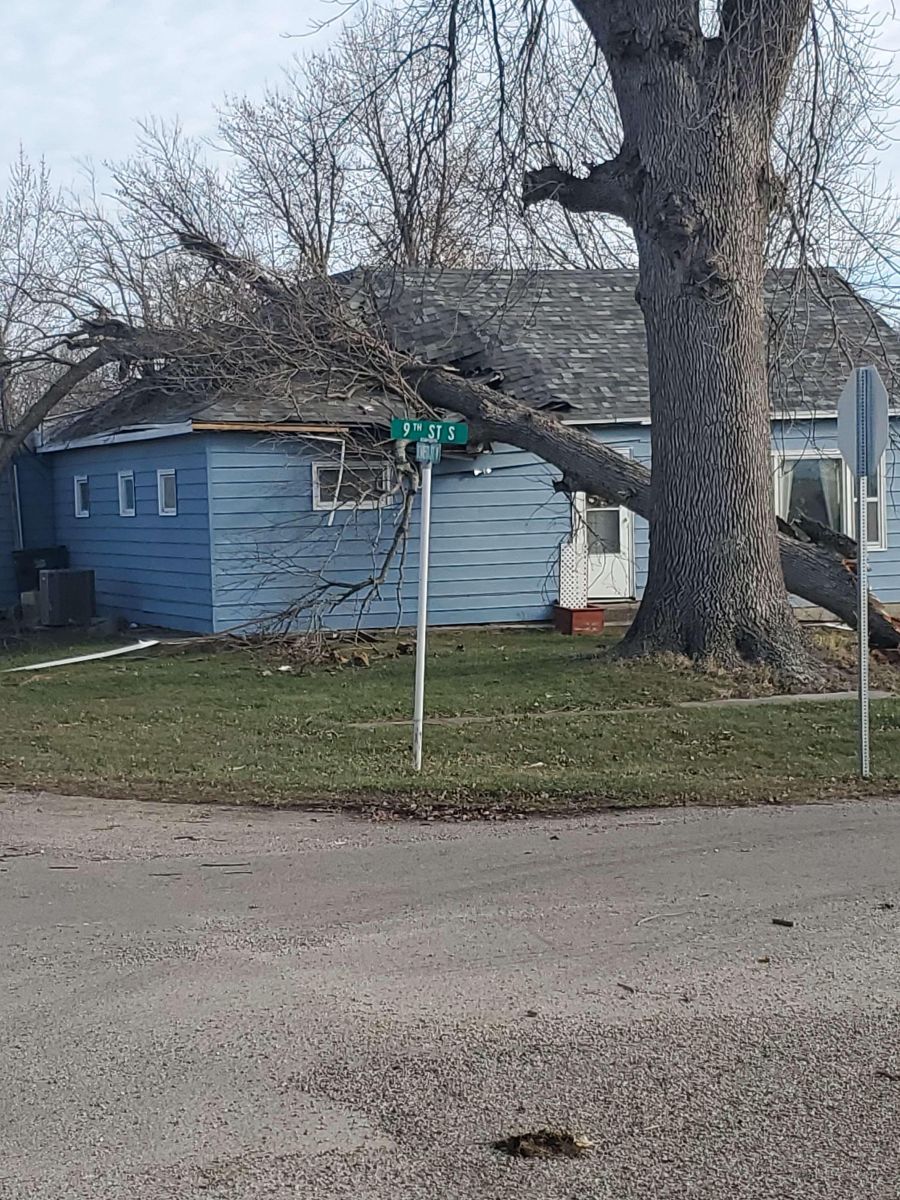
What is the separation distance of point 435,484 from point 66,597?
245 inches

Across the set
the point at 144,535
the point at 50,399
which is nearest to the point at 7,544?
the point at 50,399

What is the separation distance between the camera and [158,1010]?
18.9ft

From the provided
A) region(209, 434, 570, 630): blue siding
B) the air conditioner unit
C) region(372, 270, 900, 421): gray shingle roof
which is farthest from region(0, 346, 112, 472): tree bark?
region(372, 270, 900, 421): gray shingle roof

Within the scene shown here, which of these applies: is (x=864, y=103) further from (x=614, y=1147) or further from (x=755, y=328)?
(x=614, y=1147)

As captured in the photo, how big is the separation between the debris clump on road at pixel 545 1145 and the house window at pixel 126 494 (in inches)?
735

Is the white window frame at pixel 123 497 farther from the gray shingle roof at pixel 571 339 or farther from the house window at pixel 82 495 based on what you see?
the gray shingle roof at pixel 571 339

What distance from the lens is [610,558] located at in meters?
21.6

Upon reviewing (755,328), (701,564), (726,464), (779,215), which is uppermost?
(779,215)

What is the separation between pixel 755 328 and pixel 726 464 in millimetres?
1434

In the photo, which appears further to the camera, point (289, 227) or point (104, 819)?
point (289, 227)

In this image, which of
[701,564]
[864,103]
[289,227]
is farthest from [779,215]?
[289,227]

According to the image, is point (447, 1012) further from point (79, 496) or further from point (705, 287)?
point (79, 496)

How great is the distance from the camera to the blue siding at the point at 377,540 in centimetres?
1975

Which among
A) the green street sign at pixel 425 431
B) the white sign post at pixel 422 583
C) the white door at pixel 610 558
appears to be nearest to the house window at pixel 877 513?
the white door at pixel 610 558
